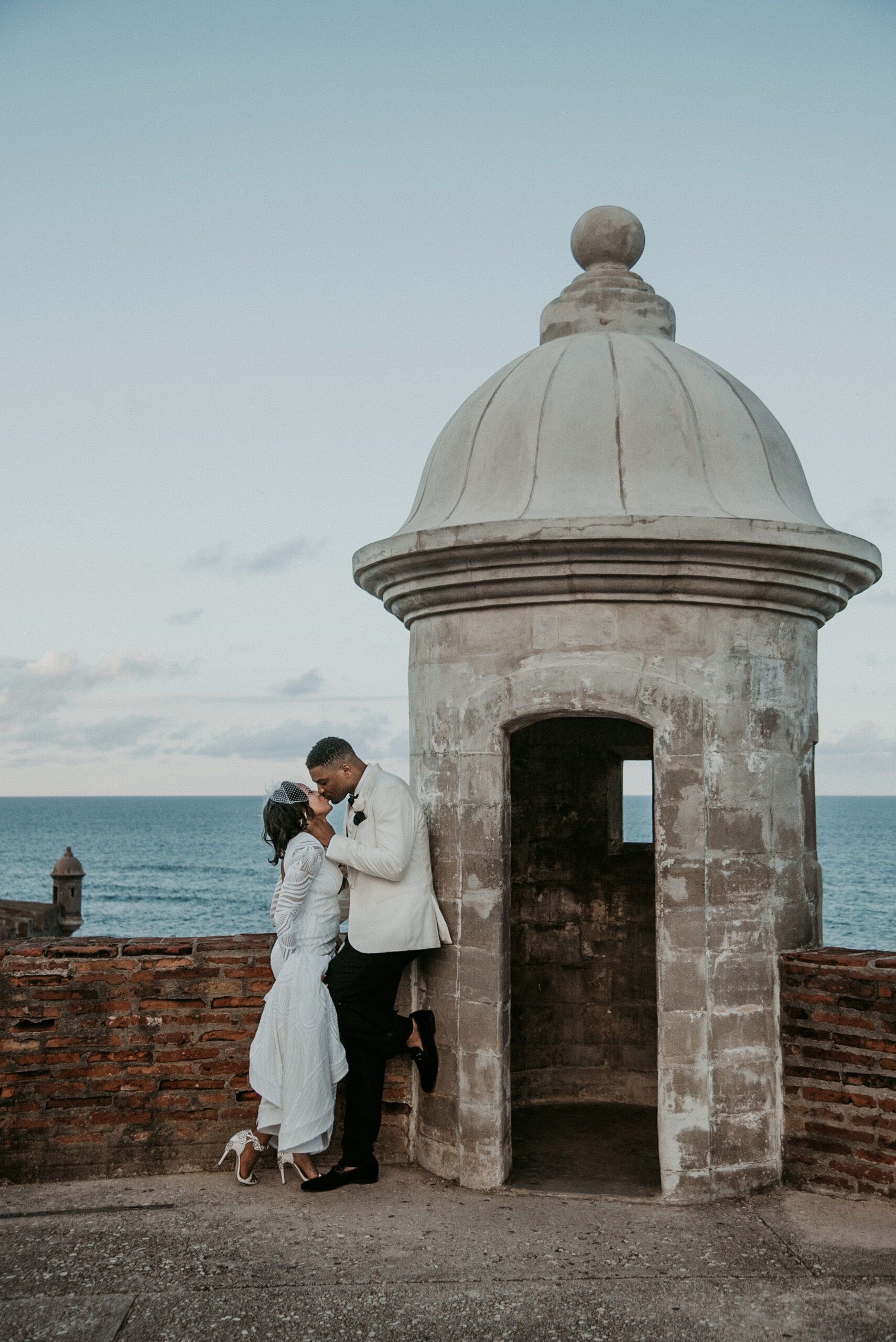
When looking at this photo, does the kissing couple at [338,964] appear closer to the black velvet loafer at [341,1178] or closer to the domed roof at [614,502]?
the black velvet loafer at [341,1178]

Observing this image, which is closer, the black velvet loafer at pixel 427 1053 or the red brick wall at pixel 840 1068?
the red brick wall at pixel 840 1068

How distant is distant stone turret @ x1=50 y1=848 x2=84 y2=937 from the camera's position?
1741cm

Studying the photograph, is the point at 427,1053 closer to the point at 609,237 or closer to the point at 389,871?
the point at 389,871

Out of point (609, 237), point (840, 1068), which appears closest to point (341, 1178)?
point (840, 1068)

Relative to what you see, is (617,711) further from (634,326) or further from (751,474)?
(634,326)

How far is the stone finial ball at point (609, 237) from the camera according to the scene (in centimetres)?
580

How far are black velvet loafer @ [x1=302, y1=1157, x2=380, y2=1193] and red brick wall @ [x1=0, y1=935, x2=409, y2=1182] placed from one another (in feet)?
1.10

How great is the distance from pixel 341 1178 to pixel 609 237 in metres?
4.45

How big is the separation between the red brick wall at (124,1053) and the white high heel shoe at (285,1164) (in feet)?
0.47

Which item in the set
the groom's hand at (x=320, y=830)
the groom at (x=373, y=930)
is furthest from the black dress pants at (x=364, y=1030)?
the groom's hand at (x=320, y=830)

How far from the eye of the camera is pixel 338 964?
4.89 m

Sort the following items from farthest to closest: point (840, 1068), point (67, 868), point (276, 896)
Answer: point (67, 868) → point (276, 896) → point (840, 1068)

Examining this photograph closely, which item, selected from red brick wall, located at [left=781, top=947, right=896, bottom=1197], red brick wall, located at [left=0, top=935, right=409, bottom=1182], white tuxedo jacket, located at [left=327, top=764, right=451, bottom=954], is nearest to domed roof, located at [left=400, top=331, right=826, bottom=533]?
white tuxedo jacket, located at [left=327, top=764, right=451, bottom=954]

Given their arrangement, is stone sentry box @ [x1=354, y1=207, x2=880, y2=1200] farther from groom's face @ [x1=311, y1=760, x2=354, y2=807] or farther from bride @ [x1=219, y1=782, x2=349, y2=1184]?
bride @ [x1=219, y1=782, x2=349, y2=1184]
